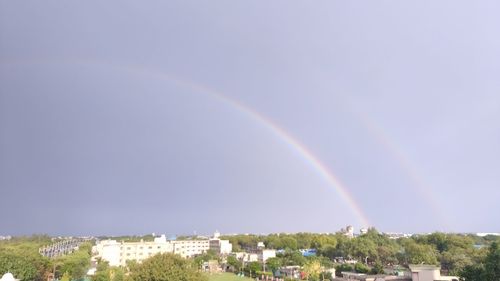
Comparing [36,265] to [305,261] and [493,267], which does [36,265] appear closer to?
[305,261]

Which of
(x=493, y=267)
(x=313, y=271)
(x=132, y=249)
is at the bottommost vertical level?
(x=313, y=271)

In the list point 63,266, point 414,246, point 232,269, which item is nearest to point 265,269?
point 232,269

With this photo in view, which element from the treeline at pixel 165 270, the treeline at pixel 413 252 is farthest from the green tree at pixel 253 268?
the treeline at pixel 165 270

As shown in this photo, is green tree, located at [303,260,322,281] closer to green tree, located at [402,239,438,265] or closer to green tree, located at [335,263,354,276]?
green tree, located at [335,263,354,276]

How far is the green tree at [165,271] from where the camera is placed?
62.6 feet

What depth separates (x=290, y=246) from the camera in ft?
233

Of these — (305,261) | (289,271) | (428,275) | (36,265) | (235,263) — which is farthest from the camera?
(235,263)

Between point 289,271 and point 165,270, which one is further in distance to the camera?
point 289,271

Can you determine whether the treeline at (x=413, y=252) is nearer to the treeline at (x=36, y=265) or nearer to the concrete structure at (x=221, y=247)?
the concrete structure at (x=221, y=247)

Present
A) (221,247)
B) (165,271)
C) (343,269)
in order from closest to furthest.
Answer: (165,271) → (343,269) → (221,247)

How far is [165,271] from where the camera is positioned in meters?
19.3

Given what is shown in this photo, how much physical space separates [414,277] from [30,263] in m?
25.6

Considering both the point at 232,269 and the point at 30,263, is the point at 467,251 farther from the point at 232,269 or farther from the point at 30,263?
the point at 30,263

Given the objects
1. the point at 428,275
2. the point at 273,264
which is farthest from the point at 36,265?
the point at 428,275
